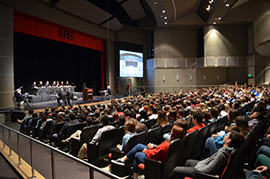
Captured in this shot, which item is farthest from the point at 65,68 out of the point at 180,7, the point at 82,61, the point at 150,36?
the point at 180,7

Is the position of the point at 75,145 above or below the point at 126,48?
below

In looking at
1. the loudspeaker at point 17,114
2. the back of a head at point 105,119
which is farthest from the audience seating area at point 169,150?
the loudspeaker at point 17,114

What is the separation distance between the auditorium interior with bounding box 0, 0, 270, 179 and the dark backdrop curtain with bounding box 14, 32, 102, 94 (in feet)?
0.24

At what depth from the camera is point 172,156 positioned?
2623mm

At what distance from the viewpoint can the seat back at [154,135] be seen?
3.52m

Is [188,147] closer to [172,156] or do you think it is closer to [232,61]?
[172,156]

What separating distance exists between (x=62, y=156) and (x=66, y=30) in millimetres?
13960

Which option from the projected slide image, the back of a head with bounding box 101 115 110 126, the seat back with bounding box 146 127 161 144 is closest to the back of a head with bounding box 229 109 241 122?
the seat back with bounding box 146 127 161 144

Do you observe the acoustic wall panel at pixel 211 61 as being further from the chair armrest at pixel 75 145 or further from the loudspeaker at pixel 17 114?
the chair armrest at pixel 75 145

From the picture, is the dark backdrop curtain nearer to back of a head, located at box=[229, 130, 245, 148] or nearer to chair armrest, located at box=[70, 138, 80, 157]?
chair armrest, located at box=[70, 138, 80, 157]

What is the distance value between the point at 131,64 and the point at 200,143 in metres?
17.8

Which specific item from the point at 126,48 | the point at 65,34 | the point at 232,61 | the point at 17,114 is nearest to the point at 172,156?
the point at 17,114

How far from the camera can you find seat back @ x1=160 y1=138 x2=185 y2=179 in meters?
2.53

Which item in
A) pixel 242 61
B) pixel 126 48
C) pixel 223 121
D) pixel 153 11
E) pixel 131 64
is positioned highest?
pixel 153 11
